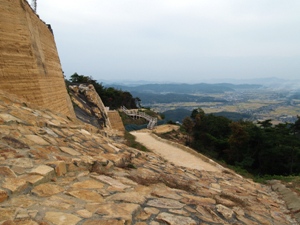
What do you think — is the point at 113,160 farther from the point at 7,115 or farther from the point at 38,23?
the point at 38,23

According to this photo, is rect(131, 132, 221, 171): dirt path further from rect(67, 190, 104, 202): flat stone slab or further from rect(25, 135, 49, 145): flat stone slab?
rect(67, 190, 104, 202): flat stone slab

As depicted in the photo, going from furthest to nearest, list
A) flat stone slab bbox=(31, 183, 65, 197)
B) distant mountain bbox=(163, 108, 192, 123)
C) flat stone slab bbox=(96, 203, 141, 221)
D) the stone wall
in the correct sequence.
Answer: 1. distant mountain bbox=(163, 108, 192, 123)
2. the stone wall
3. flat stone slab bbox=(31, 183, 65, 197)
4. flat stone slab bbox=(96, 203, 141, 221)

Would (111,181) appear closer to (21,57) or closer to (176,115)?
(21,57)

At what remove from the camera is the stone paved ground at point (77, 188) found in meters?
2.37

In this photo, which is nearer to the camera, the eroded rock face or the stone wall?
the stone wall

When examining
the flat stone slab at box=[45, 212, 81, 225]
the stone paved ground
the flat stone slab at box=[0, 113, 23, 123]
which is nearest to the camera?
the flat stone slab at box=[45, 212, 81, 225]

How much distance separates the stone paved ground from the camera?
237 centimetres

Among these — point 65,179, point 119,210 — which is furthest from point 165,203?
point 65,179

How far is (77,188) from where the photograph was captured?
2.98 metres

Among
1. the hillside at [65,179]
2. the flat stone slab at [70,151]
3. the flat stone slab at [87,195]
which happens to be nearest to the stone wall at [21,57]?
the hillside at [65,179]

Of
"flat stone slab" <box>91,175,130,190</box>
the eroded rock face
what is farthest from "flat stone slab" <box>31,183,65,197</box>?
the eroded rock face

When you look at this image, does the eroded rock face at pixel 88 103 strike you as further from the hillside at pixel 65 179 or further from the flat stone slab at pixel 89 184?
the flat stone slab at pixel 89 184

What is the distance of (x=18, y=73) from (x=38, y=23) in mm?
2434

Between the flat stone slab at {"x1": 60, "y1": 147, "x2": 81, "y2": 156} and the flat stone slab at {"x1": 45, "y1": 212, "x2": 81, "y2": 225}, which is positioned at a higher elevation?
the flat stone slab at {"x1": 60, "y1": 147, "x2": 81, "y2": 156}
